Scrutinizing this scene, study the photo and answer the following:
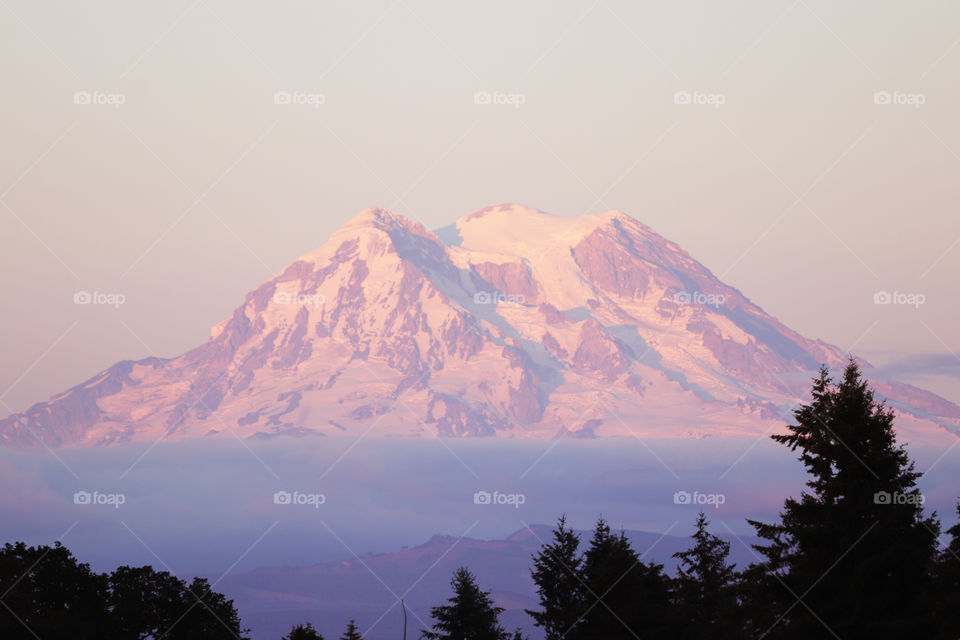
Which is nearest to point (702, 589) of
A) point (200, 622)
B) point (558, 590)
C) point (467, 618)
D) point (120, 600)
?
point (558, 590)

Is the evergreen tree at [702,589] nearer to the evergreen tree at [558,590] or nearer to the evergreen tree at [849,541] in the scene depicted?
the evergreen tree at [558,590]

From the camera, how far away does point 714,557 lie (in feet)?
257

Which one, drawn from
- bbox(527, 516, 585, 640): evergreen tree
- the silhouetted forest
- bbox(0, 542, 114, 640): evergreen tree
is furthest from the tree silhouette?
bbox(527, 516, 585, 640): evergreen tree

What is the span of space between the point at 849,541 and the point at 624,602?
2573cm

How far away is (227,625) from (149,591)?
5.29m

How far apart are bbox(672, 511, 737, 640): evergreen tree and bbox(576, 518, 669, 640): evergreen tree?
1.31m

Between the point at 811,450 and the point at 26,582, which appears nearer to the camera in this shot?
the point at 811,450

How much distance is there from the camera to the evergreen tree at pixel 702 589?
2606 inches

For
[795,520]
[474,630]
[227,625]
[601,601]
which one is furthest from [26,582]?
[795,520]

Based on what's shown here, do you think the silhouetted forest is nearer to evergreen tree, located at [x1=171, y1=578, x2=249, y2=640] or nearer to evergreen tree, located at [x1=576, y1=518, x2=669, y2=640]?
evergreen tree, located at [x1=576, y1=518, x2=669, y2=640]

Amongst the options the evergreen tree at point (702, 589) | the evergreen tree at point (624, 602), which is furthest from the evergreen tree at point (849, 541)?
the evergreen tree at point (702, 589)

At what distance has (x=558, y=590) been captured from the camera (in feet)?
260

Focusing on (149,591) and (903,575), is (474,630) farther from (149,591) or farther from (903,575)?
(903,575)

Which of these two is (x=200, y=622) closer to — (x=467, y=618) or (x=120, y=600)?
(x=120, y=600)
